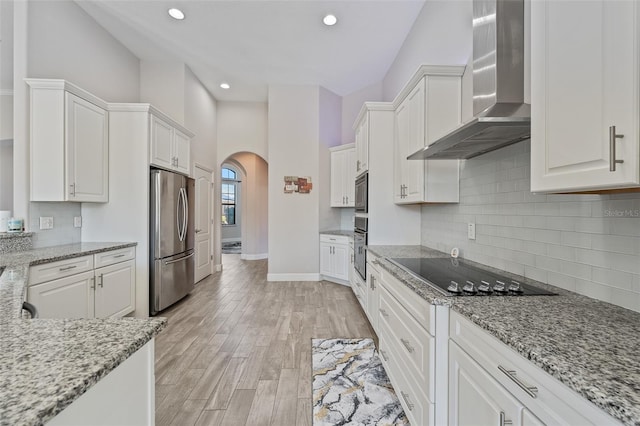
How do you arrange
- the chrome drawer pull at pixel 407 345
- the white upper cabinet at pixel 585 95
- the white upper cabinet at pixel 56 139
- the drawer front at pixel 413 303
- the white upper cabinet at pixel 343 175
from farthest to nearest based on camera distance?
the white upper cabinet at pixel 343 175 → the white upper cabinet at pixel 56 139 → the chrome drawer pull at pixel 407 345 → the drawer front at pixel 413 303 → the white upper cabinet at pixel 585 95

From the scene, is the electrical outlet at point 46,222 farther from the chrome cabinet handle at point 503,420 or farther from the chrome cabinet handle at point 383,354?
the chrome cabinet handle at point 503,420

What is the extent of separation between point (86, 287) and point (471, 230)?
3349 mm

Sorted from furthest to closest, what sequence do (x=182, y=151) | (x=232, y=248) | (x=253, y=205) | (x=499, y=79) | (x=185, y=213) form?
(x=232, y=248) → (x=253, y=205) → (x=182, y=151) → (x=185, y=213) → (x=499, y=79)

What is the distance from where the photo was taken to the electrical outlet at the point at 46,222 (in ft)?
9.27

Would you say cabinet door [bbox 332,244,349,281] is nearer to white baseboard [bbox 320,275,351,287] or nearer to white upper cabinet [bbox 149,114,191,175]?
white baseboard [bbox 320,275,351,287]

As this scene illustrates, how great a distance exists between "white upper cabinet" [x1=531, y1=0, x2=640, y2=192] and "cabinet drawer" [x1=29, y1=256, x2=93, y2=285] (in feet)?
10.3

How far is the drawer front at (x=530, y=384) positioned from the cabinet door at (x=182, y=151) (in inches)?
160

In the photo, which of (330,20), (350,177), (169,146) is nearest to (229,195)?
(350,177)

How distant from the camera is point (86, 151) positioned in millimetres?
3002

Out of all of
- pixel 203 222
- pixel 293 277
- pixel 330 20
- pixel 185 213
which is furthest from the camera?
pixel 203 222

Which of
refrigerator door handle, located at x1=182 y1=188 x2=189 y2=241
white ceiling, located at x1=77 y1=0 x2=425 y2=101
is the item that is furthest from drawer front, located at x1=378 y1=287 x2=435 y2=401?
white ceiling, located at x1=77 y1=0 x2=425 y2=101

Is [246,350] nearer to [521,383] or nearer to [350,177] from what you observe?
[521,383]

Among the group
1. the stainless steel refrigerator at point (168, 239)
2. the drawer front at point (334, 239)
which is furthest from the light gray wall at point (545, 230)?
the stainless steel refrigerator at point (168, 239)

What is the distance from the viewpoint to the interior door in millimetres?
5078
